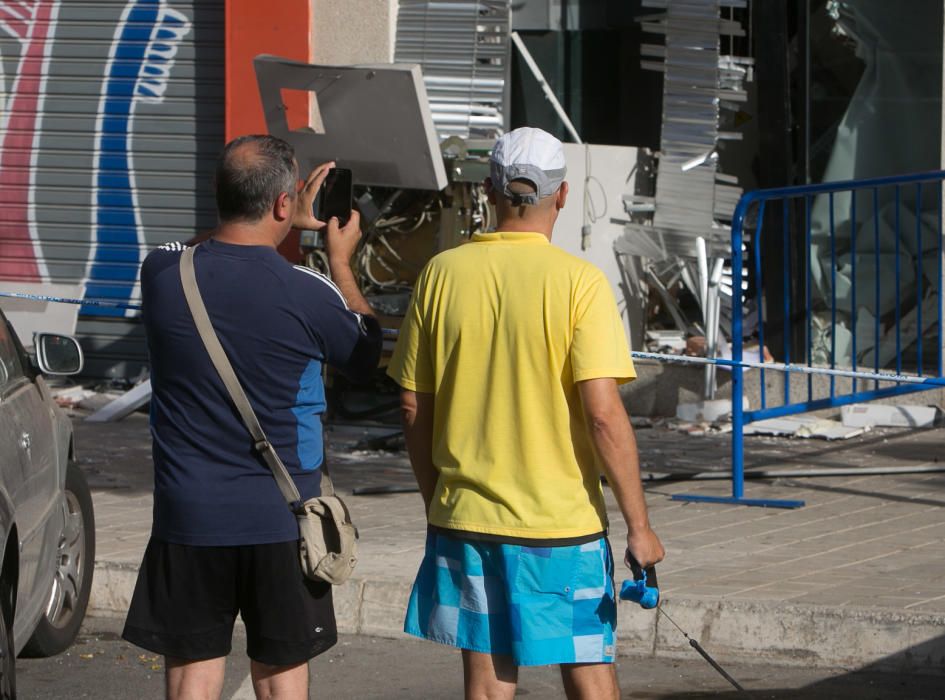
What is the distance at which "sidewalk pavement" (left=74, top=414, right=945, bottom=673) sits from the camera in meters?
5.43

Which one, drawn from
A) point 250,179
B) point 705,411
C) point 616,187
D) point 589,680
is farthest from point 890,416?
point 250,179

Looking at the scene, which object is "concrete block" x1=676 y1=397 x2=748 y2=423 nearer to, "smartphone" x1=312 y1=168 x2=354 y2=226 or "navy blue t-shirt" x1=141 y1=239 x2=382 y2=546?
"smartphone" x1=312 y1=168 x2=354 y2=226

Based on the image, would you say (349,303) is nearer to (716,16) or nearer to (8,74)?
(716,16)

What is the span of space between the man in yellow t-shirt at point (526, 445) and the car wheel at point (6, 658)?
3.90 ft

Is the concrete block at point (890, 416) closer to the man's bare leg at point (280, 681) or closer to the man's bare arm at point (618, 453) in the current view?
the man's bare arm at point (618, 453)

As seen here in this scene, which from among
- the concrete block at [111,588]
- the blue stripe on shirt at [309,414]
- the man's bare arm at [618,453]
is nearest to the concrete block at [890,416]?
the concrete block at [111,588]

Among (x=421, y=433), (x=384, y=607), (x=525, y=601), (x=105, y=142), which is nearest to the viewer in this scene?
(x=525, y=601)

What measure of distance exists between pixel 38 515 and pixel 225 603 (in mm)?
1359

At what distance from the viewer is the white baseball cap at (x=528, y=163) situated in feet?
11.8

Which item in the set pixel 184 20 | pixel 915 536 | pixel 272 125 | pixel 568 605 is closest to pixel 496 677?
pixel 568 605

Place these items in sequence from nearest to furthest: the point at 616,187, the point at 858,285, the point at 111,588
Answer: the point at 111,588, the point at 858,285, the point at 616,187

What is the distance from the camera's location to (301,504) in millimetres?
3672

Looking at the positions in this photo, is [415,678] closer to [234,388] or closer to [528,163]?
[234,388]

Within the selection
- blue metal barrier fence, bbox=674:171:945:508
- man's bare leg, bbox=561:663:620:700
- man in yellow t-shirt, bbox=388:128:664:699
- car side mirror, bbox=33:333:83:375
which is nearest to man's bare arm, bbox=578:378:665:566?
man in yellow t-shirt, bbox=388:128:664:699
